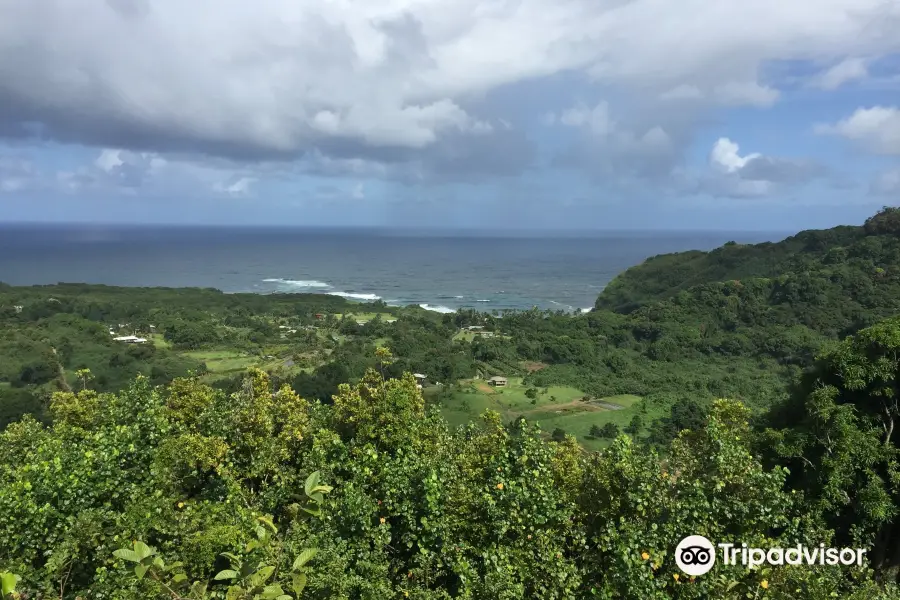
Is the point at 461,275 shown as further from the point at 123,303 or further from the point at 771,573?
the point at 771,573

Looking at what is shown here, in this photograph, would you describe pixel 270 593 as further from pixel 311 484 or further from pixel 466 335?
pixel 466 335

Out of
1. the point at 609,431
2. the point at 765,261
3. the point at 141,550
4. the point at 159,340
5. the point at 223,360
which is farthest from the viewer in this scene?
the point at 765,261

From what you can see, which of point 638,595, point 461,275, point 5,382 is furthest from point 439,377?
point 461,275

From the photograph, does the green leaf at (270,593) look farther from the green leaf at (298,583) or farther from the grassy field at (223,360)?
the grassy field at (223,360)

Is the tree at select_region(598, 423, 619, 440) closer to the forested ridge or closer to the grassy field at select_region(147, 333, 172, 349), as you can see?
the forested ridge

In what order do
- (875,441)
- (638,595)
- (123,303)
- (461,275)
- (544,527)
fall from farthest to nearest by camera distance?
(461,275) < (123,303) < (875,441) < (544,527) < (638,595)

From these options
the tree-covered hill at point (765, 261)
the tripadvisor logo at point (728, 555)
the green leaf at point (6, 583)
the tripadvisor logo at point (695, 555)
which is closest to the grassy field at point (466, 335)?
the tree-covered hill at point (765, 261)

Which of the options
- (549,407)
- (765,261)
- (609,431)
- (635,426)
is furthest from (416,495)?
(765,261)

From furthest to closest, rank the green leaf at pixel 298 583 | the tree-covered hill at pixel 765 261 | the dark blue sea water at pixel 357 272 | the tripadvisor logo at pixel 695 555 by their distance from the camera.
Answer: the dark blue sea water at pixel 357 272
the tree-covered hill at pixel 765 261
the tripadvisor logo at pixel 695 555
the green leaf at pixel 298 583
